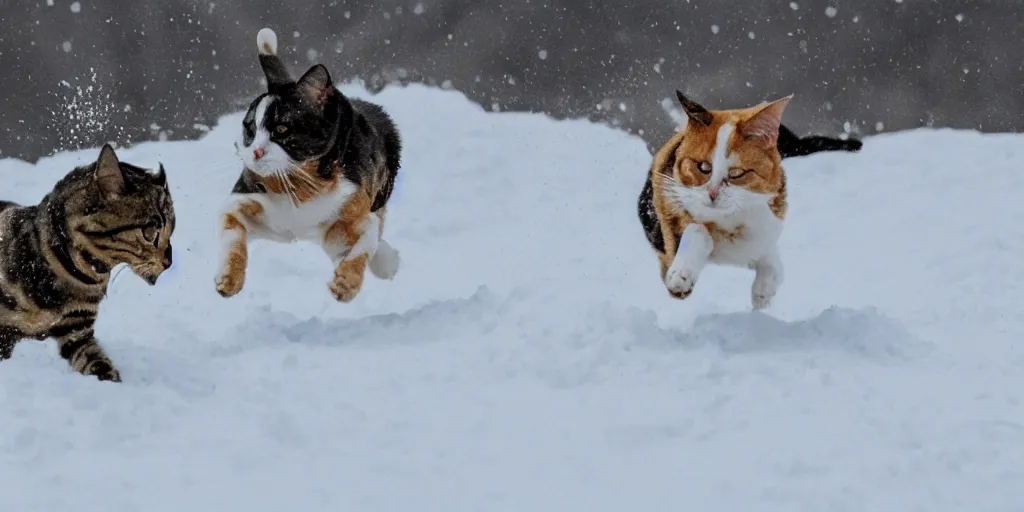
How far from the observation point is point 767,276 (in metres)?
5.58

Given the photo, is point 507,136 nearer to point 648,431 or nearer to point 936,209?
point 936,209

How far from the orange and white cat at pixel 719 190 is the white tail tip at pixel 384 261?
1842 millimetres

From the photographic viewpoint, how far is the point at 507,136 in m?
11.5

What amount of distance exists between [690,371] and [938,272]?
10.1 ft

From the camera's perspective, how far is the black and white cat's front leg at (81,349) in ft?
15.0

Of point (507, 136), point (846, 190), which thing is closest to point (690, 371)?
point (846, 190)

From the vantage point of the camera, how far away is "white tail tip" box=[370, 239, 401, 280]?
6.40 meters

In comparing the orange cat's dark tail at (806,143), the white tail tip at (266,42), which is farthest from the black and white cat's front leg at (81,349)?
the orange cat's dark tail at (806,143)

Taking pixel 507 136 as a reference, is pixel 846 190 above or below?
below

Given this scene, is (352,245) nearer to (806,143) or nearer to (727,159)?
(727,159)

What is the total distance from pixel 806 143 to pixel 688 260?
1169mm

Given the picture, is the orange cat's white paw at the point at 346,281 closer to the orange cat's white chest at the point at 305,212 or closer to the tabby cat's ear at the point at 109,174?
the orange cat's white chest at the point at 305,212

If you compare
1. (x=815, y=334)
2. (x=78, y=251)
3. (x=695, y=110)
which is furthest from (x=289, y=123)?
(x=815, y=334)

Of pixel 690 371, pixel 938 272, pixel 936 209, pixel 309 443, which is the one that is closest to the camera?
pixel 309 443
